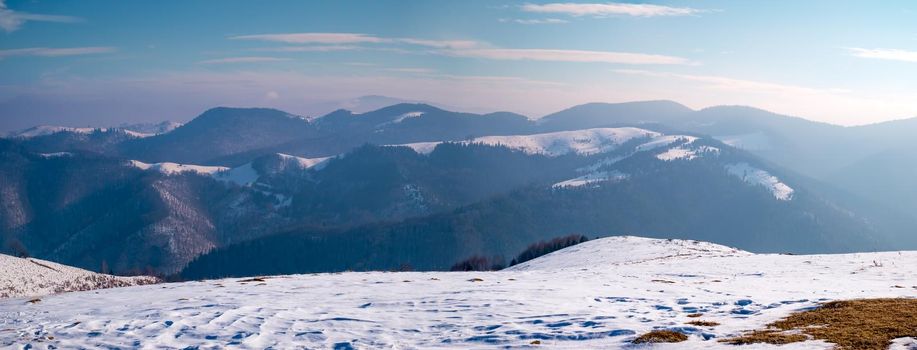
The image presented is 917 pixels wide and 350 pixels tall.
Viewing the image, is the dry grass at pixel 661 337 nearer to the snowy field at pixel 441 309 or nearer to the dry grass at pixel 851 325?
the snowy field at pixel 441 309

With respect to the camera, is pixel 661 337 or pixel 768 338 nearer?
pixel 768 338

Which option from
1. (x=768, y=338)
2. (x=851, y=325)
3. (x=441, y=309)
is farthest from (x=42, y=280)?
(x=851, y=325)

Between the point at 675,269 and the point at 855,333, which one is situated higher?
the point at 855,333

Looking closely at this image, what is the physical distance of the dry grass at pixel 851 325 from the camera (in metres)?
21.5

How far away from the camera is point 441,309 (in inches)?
1273

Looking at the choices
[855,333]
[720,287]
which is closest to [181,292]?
[720,287]

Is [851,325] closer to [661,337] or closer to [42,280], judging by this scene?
[661,337]

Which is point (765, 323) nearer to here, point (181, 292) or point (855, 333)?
point (855, 333)

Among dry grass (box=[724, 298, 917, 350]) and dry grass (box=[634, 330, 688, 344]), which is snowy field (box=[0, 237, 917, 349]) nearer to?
dry grass (box=[634, 330, 688, 344])

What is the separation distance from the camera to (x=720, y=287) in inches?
1544

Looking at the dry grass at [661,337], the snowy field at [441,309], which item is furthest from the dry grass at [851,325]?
the dry grass at [661,337]

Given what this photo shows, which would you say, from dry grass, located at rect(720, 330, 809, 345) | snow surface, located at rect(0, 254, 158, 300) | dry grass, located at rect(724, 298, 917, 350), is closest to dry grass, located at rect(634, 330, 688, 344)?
dry grass, located at rect(720, 330, 809, 345)

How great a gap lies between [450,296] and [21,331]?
21178 mm

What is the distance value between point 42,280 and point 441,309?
523 feet
